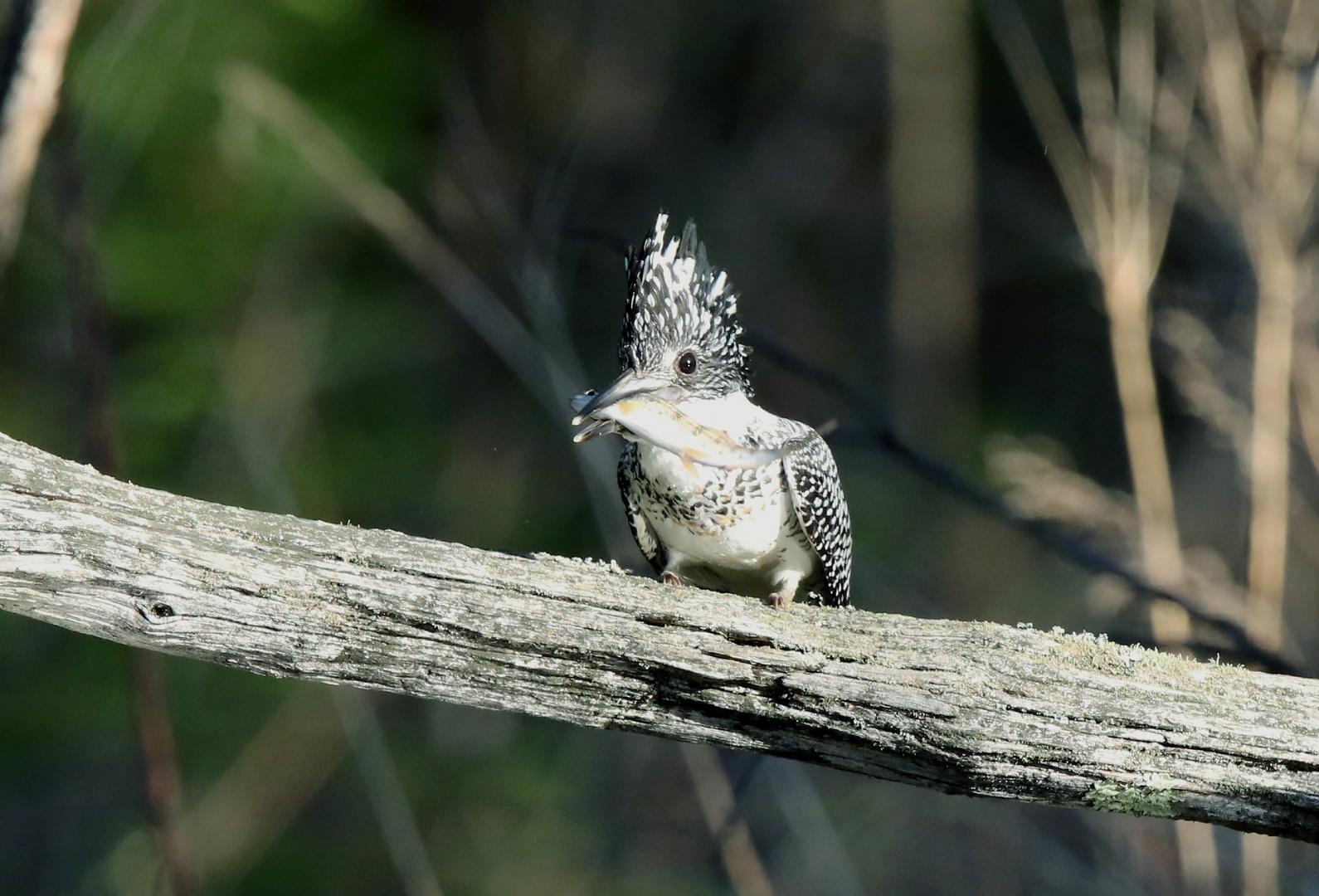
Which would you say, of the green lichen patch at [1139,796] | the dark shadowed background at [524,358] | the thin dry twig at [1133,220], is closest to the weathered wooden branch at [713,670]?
the green lichen patch at [1139,796]

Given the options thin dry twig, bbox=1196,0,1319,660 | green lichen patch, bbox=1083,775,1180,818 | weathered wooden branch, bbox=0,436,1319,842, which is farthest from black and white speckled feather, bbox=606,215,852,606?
thin dry twig, bbox=1196,0,1319,660

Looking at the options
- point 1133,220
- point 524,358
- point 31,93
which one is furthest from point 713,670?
point 524,358

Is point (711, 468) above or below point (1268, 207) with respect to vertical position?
below

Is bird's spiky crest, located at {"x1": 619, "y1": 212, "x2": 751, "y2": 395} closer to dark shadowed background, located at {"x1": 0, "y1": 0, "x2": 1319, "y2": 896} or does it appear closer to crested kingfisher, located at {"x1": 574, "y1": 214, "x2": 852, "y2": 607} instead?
crested kingfisher, located at {"x1": 574, "y1": 214, "x2": 852, "y2": 607}

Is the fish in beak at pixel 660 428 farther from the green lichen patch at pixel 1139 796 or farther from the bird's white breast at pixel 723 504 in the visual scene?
the green lichen patch at pixel 1139 796

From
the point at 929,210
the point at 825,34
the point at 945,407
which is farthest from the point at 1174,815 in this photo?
the point at 825,34

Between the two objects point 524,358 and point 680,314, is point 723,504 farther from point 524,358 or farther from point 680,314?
point 524,358

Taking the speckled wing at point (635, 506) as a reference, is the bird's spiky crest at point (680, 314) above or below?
above
